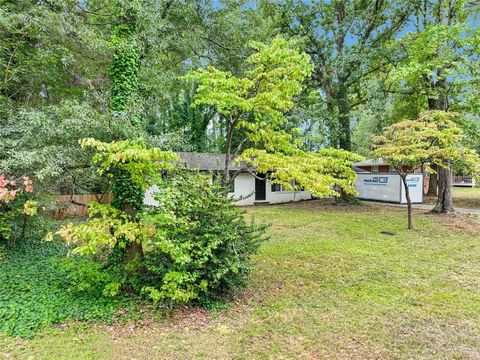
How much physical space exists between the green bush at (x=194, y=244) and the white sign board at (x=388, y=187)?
1448 cm

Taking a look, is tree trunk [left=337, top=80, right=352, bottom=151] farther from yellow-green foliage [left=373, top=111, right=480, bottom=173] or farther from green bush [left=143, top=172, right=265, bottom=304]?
green bush [left=143, top=172, right=265, bottom=304]

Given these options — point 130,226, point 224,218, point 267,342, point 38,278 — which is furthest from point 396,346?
point 38,278

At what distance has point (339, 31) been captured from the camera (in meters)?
15.0

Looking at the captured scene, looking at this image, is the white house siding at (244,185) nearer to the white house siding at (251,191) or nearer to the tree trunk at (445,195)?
the white house siding at (251,191)

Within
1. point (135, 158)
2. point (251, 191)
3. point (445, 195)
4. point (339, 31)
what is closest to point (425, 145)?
point (445, 195)

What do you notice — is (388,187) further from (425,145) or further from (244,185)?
(425,145)

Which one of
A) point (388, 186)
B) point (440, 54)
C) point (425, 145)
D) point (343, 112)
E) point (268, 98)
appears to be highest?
point (440, 54)

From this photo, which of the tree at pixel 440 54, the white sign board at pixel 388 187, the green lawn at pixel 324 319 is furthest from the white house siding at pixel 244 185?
the green lawn at pixel 324 319

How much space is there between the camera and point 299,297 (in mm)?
5301

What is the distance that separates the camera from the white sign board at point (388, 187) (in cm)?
1662

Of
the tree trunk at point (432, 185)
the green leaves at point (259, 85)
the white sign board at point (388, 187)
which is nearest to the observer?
the green leaves at point (259, 85)

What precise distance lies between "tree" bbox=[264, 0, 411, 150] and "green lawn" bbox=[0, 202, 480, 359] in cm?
913

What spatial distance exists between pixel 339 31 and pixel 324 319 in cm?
1449

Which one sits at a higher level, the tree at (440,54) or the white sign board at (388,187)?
the tree at (440,54)
